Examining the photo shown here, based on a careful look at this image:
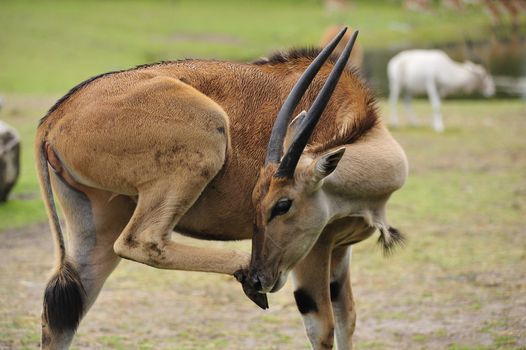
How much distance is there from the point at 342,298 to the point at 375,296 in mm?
1643

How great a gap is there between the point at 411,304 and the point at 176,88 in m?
2.64

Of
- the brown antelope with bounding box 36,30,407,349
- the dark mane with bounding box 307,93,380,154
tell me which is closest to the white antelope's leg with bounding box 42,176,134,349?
the brown antelope with bounding box 36,30,407,349

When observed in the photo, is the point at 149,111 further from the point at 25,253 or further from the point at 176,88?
the point at 25,253

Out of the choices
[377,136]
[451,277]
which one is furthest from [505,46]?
[377,136]

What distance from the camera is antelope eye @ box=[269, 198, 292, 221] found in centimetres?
418

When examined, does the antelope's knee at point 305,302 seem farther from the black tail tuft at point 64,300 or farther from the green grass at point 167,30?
the green grass at point 167,30

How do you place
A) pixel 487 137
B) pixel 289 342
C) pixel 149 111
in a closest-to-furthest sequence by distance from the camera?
1. pixel 149 111
2. pixel 289 342
3. pixel 487 137

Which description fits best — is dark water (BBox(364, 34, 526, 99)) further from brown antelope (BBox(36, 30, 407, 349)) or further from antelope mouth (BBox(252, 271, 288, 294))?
antelope mouth (BBox(252, 271, 288, 294))

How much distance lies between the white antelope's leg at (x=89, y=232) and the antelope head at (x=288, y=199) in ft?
2.70

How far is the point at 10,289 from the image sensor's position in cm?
658

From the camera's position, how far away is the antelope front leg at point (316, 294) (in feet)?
15.0

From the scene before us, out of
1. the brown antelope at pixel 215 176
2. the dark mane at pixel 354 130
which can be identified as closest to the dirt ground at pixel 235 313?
the brown antelope at pixel 215 176

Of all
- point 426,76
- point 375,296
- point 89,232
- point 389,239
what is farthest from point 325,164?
point 426,76

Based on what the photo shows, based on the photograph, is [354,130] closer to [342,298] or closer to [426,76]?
[342,298]
